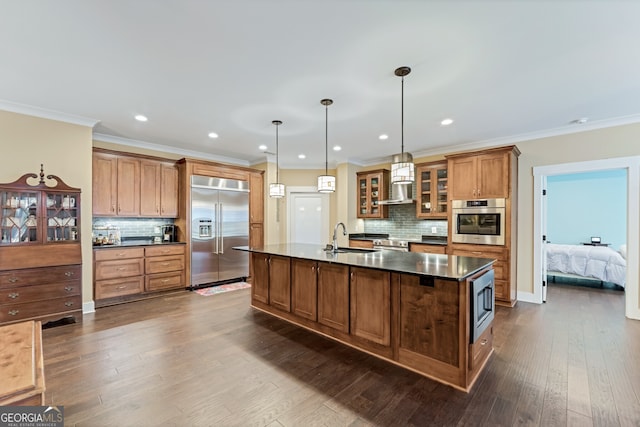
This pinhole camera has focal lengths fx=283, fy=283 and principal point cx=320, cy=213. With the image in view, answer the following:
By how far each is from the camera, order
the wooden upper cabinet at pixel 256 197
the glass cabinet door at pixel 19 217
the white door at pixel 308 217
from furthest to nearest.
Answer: the white door at pixel 308 217, the wooden upper cabinet at pixel 256 197, the glass cabinet door at pixel 19 217

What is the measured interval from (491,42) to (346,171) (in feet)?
14.0

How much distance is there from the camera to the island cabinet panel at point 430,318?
2.20 meters

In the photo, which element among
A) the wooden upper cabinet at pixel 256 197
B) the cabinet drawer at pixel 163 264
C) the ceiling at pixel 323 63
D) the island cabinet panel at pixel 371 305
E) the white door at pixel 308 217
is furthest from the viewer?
the white door at pixel 308 217

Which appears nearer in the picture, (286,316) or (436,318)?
(436,318)

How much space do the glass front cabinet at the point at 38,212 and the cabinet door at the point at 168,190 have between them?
146 cm

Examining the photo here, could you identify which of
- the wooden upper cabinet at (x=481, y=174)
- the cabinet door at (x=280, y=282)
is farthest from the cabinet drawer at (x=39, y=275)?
the wooden upper cabinet at (x=481, y=174)

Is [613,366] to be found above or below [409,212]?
below

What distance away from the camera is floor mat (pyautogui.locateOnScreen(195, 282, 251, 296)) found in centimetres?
501

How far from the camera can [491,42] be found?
2.13 metres

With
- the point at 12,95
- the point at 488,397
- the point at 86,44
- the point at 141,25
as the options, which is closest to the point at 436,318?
the point at 488,397

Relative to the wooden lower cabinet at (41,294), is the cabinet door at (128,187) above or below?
above

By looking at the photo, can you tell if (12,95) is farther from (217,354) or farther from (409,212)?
(409,212)

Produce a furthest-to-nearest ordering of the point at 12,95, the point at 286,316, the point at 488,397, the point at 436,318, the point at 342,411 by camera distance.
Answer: the point at 286,316 → the point at 12,95 → the point at 436,318 → the point at 488,397 → the point at 342,411

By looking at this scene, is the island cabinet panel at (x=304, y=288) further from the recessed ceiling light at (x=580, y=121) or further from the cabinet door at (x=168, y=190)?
the recessed ceiling light at (x=580, y=121)
